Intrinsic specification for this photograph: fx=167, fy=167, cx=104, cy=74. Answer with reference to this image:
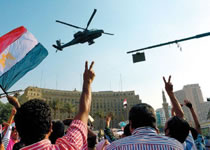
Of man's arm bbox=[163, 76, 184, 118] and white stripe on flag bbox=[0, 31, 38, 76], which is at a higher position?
white stripe on flag bbox=[0, 31, 38, 76]

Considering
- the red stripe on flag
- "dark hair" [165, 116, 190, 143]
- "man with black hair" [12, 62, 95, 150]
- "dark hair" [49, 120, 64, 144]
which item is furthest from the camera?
the red stripe on flag

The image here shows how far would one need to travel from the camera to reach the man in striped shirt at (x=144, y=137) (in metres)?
1.78

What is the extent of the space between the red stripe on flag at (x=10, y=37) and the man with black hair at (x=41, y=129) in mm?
5274

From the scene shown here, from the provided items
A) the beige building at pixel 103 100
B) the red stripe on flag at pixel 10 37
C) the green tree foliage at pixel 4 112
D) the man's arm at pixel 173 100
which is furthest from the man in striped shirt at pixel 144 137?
the beige building at pixel 103 100

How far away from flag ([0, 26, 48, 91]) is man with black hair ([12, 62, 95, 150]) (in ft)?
14.0

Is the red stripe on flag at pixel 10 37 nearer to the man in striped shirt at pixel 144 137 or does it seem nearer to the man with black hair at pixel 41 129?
the man with black hair at pixel 41 129

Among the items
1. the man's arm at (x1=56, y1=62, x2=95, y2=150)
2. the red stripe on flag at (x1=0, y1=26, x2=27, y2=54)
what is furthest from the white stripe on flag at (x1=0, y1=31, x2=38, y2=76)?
the man's arm at (x1=56, y1=62, x2=95, y2=150)

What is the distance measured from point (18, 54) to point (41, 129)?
556 cm

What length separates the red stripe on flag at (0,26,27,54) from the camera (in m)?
6.02

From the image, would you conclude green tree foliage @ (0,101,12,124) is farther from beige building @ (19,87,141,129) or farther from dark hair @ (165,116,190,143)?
dark hair @ (165,116,190,143)

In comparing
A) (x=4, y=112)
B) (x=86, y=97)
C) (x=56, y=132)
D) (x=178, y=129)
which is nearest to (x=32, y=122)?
(x=86, y=97)

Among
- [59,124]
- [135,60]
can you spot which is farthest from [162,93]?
[59,124]

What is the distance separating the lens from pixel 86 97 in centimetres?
179

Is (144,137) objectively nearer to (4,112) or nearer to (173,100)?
(173,100)
